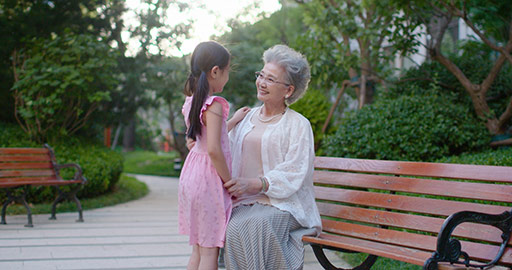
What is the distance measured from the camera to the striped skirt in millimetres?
2816

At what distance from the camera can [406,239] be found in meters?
2.98

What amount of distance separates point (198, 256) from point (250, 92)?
36.9 ft

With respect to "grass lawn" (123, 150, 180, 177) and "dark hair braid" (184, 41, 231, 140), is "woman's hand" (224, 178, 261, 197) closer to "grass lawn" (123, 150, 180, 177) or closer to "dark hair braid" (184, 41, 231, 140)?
"dark hair braid" (184, 41, 231, 140)

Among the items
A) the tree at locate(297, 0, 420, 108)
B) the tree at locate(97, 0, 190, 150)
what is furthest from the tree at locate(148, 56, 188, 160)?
the tree at locate(297, 0, 420, 108)

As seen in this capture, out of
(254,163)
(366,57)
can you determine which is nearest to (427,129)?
(366,57)

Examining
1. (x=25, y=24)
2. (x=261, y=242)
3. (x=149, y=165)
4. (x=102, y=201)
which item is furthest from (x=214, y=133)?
Answer: (x=149, y=165)

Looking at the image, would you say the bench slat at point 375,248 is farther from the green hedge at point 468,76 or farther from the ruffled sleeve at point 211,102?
the green hedge at point 468,76

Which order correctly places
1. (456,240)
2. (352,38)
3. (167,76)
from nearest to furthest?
(456,240) → (352,38) → (167,76)

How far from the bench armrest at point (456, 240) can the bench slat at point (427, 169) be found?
24 cm

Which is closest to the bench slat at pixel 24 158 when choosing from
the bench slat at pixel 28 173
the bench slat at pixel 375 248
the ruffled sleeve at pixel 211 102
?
the bench slat at pixel 28 173

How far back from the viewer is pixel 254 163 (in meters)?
3.11

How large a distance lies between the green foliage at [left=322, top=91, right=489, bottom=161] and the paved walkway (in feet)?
4.25

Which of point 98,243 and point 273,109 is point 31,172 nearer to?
point 98,243

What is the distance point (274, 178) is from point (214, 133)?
0.42 meters
